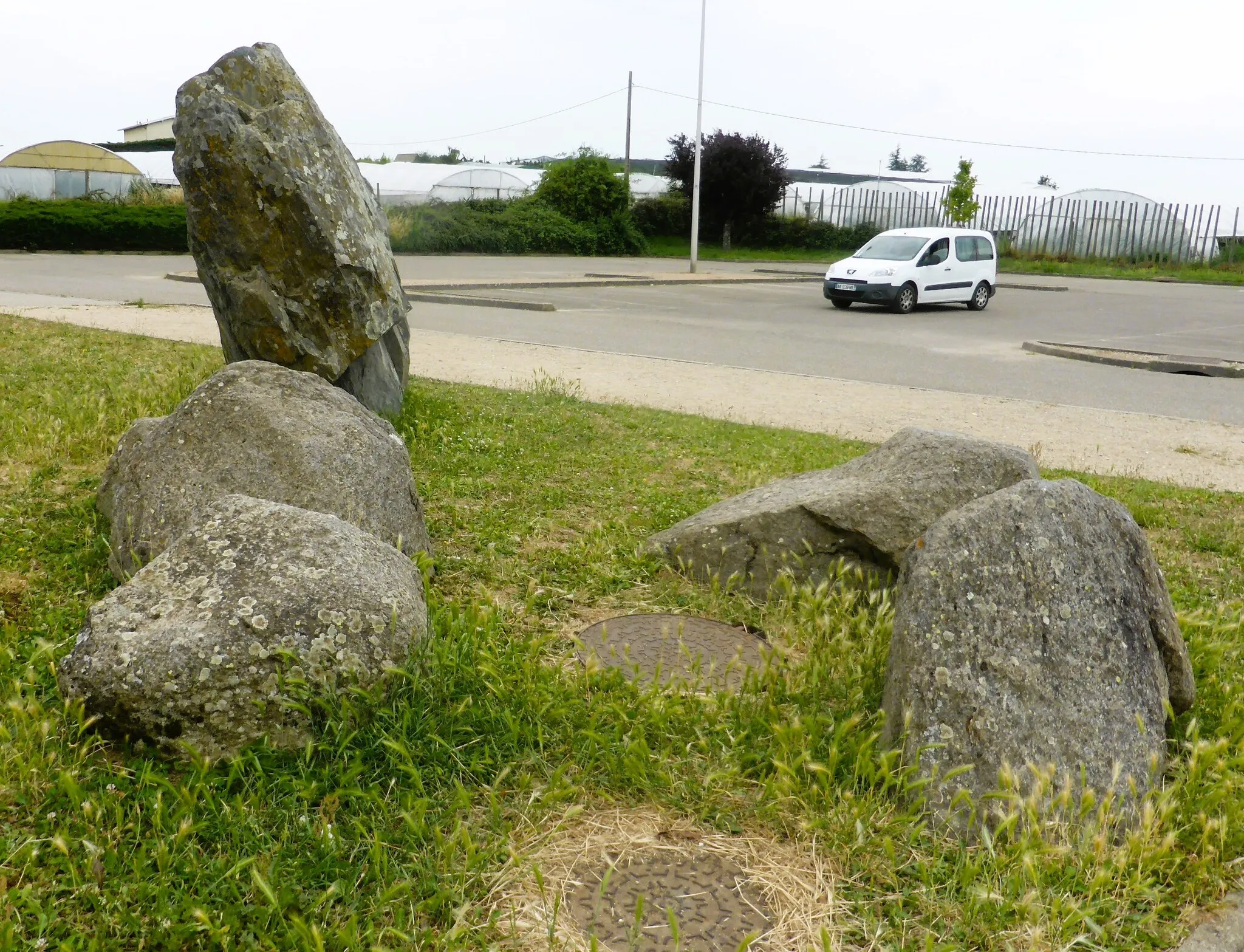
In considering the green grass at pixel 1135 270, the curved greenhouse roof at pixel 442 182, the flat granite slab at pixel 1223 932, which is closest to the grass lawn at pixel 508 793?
the flat granite slab at pixel 1223 932

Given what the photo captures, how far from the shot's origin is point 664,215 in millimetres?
46156

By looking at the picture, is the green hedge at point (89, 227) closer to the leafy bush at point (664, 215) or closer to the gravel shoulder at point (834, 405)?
the gravel shoulder at point (834, 405)

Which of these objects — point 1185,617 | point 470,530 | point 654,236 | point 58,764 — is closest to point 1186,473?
point 1185,617

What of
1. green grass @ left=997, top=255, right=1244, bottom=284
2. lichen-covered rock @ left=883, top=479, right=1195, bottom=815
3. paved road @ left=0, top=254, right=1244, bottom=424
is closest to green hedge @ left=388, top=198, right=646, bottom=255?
paved road @ left=0, top=254, right=1244, bottom=424

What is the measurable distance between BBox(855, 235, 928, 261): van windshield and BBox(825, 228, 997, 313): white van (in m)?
0.01

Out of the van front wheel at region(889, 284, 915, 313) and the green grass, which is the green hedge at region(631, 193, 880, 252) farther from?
the van front wheel at region(889, 284, 915, 313)

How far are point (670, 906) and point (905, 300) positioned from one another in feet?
62.8

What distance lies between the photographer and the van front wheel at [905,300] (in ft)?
67.1

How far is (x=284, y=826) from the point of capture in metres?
2.87

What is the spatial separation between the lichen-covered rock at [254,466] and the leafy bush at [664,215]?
42.0m

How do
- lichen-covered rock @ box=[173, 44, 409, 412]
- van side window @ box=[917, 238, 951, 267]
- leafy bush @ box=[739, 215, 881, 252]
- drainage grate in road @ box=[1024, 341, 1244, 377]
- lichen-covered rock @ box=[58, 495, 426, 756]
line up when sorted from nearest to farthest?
lichen-covered rock @ box=[58, 495, 426, 756] < lichen-covered rock @ box=[173, 44, 409, 412] < drainage grate in road @ box=[1024, 341, 1244, 377] < van side window @ box=[917, 238, 951, 267] < leafy bush @ box=[739, 215, 881, 252]

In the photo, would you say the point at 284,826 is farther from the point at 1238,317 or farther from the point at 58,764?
the point at 1238,317

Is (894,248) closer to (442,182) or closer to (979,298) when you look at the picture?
(979,298)

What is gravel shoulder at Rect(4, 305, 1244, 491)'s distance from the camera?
809 cm
